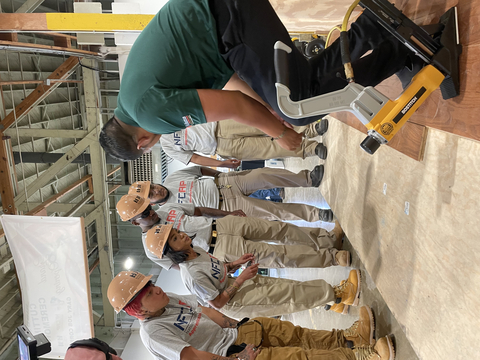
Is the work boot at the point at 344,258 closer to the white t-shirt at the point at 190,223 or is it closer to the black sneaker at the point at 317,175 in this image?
the black sneaker at the point at 317,175

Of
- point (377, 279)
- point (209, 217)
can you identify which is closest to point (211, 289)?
point (209, 217)

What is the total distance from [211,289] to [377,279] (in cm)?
136

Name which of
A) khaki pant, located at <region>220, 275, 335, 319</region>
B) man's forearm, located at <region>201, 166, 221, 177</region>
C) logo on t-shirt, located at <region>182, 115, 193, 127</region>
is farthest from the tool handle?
man's forearm, located at <region>201, 166, 221, 177</region>

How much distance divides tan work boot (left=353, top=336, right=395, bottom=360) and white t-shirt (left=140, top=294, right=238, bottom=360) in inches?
36.3

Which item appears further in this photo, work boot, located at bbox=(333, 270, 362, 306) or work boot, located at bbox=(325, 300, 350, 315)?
work boot, located at bbox=(325, 300, 350, 315)

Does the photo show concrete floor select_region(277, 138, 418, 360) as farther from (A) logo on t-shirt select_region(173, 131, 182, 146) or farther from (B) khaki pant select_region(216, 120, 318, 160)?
(A) logo on t-shirt select_region(173, 131, 182, 146)

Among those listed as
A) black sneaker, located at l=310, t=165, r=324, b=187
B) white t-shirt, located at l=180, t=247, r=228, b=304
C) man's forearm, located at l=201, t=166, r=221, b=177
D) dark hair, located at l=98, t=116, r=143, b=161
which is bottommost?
white t-shirt, located at l=180, t=247, r=228, b=304

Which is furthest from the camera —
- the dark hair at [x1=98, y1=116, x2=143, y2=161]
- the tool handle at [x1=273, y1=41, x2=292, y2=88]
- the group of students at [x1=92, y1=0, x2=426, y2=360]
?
the dark hair at [x1=98, y1=116, x2=143, y2=161]

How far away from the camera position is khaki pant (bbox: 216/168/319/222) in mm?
3719

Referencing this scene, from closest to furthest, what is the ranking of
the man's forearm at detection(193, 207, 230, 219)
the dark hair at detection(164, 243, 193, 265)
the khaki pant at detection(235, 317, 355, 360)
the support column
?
the khaki pant at detection(235, 317, 355, 360) → the dark hair at detection(164, 243, 193, 265) → the man's forearm at detection(193, 207, 230, 219) → the support column

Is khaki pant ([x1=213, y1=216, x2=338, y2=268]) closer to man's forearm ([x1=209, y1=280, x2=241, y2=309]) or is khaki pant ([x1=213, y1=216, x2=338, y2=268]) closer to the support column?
man's forearm ([x1=209, y1=280, x2=241, y2=309])

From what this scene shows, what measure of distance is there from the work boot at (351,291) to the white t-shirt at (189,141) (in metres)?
2.14

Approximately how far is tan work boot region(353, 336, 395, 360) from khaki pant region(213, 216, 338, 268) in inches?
38.4

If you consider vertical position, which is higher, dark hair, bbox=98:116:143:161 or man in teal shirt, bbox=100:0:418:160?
man in teal shirt, bbox=100:0:418:160
